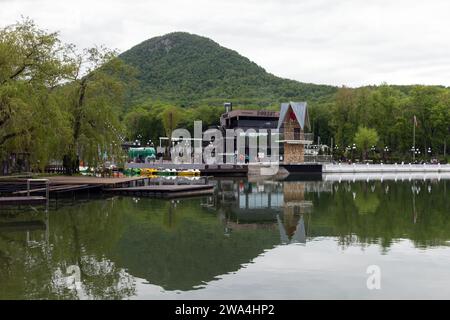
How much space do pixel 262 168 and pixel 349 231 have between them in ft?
163

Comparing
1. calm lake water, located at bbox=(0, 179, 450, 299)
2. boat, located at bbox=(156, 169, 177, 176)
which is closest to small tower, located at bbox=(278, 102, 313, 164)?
boat, located at bbox=(156, 169, 177, 176)

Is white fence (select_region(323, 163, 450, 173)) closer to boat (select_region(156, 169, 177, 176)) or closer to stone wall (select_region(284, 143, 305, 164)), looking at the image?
stone wall (select_region(284, 143, 305, 164))

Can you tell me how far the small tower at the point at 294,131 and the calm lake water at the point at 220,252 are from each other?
50.4 m

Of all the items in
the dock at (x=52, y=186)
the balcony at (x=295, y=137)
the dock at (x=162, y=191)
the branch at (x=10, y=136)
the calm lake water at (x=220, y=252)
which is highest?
the balcony at (x=295, y=137)

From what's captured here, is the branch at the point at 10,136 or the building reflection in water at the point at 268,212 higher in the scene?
the branch at the point at 10,136

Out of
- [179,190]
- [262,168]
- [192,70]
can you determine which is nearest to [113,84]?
[179,190]

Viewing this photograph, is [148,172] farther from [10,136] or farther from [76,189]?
[10,136]

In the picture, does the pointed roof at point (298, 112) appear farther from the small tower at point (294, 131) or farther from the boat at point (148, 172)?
the boat at point (148, 172)

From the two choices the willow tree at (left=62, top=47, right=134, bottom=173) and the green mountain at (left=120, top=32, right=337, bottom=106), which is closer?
the willow tree at (left=62, top=47, right=134, bottom=173)

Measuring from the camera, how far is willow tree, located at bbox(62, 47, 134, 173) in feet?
121

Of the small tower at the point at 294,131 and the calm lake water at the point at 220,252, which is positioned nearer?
the calm lake water at the point at 220,252

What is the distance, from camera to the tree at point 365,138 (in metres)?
88.7

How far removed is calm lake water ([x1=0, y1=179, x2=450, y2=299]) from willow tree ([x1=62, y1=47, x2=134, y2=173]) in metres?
9.83

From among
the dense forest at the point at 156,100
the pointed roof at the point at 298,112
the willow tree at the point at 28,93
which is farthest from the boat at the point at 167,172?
the willow tree at the point at 28,93
